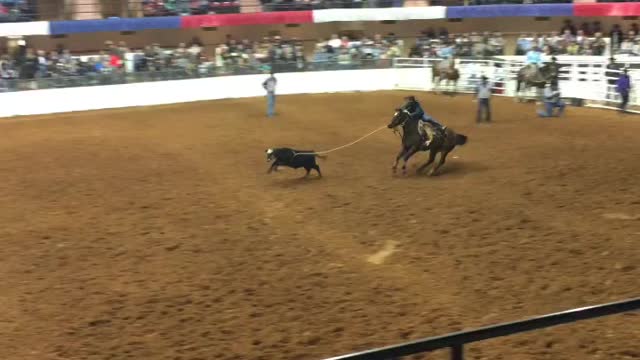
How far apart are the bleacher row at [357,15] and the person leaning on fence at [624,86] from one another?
13292mm

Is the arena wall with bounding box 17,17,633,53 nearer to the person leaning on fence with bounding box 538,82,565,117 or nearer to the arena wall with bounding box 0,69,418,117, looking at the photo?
the arena wall with bounding box 0,69,418,117

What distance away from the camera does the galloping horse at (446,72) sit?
2696 cm

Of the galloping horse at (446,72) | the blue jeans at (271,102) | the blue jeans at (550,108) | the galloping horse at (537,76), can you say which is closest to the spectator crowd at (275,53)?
the galloping horse at (446,72)

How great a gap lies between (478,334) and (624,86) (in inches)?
755

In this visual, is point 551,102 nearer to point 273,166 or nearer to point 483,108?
point 483,108

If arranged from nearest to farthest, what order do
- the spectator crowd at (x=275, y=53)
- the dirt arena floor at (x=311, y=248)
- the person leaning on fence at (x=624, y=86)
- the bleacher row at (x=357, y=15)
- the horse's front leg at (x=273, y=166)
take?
the dirt arena floor at (x=311, y=248) < the horse's front leg at (x=273, y=166) < the person leaning on fence at (x=624, y=86) < the spectator crowd at (x=275, y=53) < the bleacher row at (x=357, y=15)

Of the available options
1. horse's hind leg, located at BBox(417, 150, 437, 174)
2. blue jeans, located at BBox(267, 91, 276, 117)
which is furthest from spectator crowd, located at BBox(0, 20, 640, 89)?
horse's hind leg, located at BBox(417, 150, 437, 174)


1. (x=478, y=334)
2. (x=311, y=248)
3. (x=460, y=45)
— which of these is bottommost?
(x=311, y=248)

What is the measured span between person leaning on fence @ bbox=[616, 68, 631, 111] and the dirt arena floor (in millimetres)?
3621

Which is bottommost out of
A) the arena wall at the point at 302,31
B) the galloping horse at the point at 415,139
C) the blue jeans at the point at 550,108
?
the blue jeans at the point at 550,108

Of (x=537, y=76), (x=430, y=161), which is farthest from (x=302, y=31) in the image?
(x=430, y=161)

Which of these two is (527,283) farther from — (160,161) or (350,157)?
(160,161)

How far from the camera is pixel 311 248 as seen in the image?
356 inches

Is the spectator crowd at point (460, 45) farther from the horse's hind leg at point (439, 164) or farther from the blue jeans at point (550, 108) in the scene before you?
the horse's hind leg at point (439, 164)
